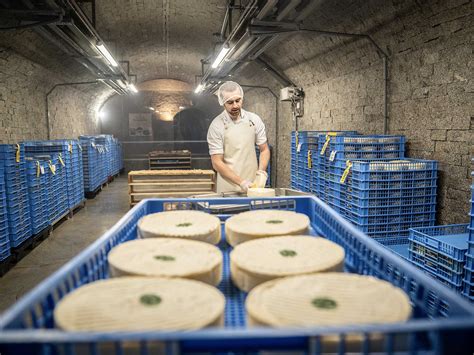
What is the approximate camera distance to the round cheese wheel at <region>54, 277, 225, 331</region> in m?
0.94

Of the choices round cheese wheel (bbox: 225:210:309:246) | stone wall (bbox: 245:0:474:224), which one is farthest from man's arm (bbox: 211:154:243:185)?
stone wall (bbox: 245:0:474:224)

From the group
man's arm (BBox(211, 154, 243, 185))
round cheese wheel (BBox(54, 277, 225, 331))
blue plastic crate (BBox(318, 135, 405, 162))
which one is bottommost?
round cheese wheel (BBox(54, 277, 225, 331))

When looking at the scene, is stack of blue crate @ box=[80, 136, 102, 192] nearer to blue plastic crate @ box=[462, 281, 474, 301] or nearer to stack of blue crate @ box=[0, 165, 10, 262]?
stack of blue crate @ box=[0, 165, 10, 262]

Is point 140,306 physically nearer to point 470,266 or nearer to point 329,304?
point 329,304

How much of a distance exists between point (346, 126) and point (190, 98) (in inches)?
517

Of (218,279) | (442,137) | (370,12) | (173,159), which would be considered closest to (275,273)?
(218,279)

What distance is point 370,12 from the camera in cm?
582

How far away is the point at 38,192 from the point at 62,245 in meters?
1.01

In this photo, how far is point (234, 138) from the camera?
4.30 m

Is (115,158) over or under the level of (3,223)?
over

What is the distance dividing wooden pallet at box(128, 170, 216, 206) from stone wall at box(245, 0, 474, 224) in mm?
3140

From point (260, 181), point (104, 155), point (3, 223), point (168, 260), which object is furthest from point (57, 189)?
point (168, 260)

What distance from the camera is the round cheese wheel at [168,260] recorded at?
1312 mm

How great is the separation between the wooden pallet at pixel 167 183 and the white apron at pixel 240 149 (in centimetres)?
347
